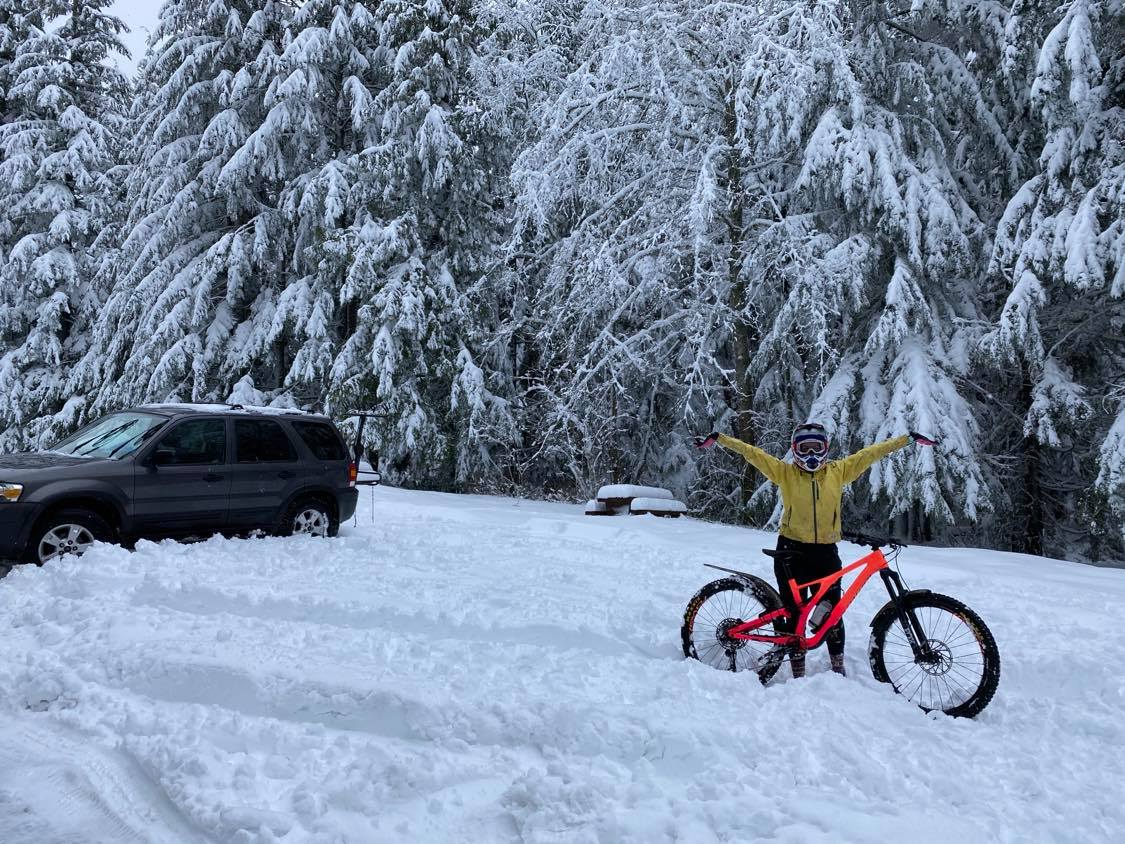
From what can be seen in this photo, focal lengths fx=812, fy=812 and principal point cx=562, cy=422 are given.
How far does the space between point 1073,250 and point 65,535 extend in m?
13.2

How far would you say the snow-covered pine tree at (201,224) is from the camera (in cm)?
1861

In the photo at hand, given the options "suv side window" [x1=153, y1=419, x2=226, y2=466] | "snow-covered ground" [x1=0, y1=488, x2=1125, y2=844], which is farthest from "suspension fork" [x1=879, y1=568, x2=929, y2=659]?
"suv side window" [x1=153, y1=419, x2=226, y2=466]

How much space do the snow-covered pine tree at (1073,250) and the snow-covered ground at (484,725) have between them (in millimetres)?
5622

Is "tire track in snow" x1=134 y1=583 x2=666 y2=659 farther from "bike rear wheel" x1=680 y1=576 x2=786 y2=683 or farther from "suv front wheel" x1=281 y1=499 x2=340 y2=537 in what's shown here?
"suv front wheel" x1=281 y1=499 x2=340 y2=537

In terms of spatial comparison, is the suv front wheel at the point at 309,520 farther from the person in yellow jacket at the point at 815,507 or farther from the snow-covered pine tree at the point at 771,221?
the snow-covered pine tree at the point at 771,221

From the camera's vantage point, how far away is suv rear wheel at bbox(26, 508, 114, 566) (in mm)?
7930

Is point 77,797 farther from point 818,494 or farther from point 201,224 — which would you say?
point 201,224

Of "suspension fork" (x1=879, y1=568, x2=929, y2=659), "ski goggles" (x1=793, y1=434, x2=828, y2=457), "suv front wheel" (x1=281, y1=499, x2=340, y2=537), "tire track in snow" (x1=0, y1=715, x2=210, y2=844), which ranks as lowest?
"tire track in snow" (x1=0, y1=715, x2=210, y2=844)

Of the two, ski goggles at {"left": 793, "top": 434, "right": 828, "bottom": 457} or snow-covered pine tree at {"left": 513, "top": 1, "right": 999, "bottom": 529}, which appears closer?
ski goggles at {"left": 793, "top": 434, "right": 828, "bottom": 457}

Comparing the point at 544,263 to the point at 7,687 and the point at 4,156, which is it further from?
the point at 4,156

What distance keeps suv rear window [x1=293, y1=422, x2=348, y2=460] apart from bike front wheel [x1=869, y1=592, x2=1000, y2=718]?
747 cm

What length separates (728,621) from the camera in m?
5.71

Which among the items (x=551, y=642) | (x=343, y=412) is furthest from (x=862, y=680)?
(x=343, y=412)

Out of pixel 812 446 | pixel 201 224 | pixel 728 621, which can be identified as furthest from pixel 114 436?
pixel 201 224
